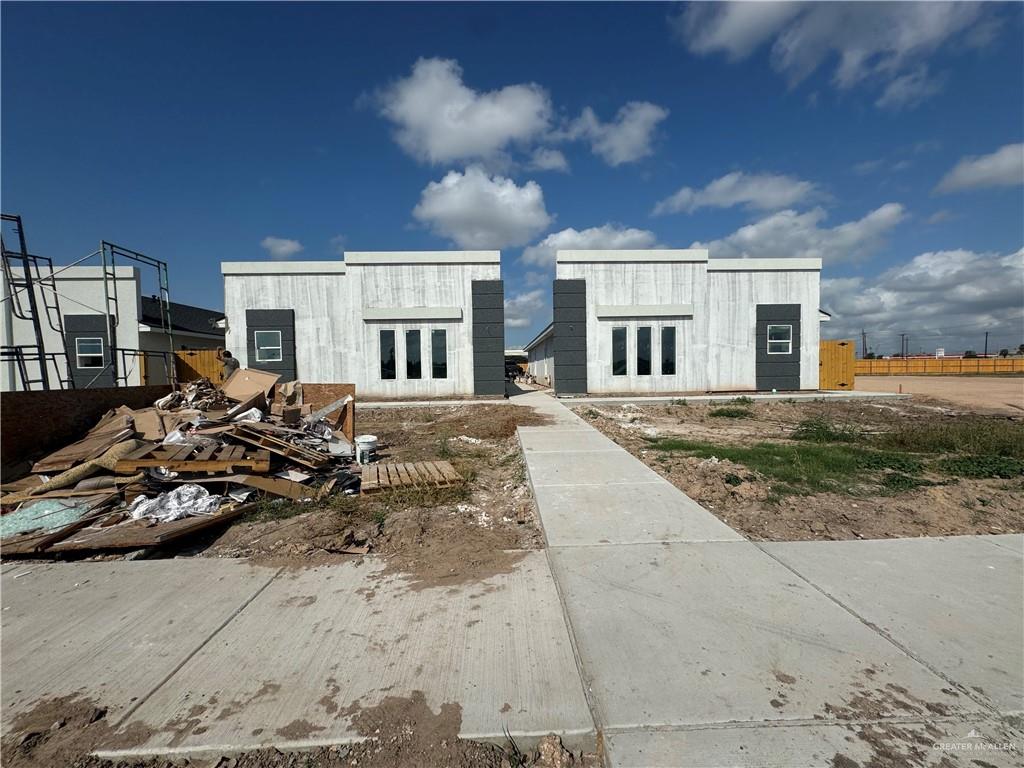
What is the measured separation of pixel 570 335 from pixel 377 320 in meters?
8.45

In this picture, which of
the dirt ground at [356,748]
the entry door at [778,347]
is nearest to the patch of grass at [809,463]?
the dirt ground at [356,748]

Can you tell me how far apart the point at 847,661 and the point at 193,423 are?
8.25m

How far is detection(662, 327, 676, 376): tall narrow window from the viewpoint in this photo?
20266 millimetres

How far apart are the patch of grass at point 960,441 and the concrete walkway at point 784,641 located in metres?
4.92

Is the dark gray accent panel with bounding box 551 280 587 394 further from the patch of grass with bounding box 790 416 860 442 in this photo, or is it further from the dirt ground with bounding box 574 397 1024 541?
the dirt ground with bounding box 574 397 1024 541

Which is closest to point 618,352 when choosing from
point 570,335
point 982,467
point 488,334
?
point 570,335

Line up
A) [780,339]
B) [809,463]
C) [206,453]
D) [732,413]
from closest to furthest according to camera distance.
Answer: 1. [206,453]
2. [809,463]
3. [732,413]
4. [780,339]

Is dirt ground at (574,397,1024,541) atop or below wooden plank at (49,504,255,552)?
below

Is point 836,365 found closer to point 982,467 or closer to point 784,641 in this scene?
point 982,467

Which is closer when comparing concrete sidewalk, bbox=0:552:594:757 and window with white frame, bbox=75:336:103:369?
concrete sidewalk, bbox=0:552:594:757

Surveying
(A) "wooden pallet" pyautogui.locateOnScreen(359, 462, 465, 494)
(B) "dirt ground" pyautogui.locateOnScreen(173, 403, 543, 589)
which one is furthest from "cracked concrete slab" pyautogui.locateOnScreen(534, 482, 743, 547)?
(A) "wooden pallet" pyautogui.locateOnScreen(359, 462, 465, 494)

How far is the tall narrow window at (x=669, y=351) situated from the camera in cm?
2027

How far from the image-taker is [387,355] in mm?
19578

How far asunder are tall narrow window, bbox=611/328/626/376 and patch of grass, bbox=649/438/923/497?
37.0ft
